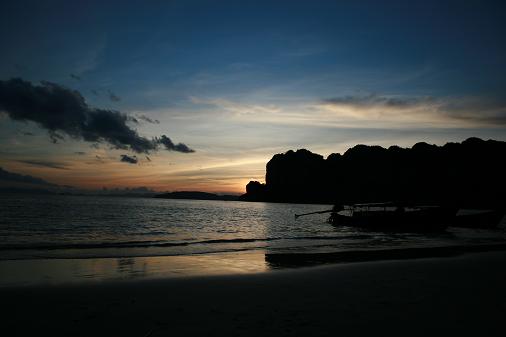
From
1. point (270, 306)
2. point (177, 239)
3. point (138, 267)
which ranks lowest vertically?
point (177, 239)

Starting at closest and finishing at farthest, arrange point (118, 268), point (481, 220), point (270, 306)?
point (270, 306), point (118, 268), point (481, 220)

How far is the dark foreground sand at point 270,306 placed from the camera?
285 inches

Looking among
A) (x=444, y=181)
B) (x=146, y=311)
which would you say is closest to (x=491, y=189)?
(x=444, y=181)

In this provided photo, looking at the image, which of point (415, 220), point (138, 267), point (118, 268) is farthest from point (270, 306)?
point (415, 220)

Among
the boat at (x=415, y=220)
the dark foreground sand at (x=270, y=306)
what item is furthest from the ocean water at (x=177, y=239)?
the dark foreground sand at (x=270, y=306)

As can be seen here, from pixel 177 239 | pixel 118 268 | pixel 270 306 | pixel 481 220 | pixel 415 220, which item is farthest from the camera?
pixel 481 220

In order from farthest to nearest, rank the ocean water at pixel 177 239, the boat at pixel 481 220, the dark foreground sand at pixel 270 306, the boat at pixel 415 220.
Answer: the boat at pixel 481 220
the boat at pixel 415 220
the ocean water at pixel 177 239
the dark foreground sand at pixel 270 306

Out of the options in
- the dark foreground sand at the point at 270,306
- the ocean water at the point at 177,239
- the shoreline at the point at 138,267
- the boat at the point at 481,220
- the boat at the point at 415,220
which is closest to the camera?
the dark foreground sand at the point at 270,306

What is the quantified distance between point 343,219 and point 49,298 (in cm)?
4767

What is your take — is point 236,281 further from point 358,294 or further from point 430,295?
point 430,295

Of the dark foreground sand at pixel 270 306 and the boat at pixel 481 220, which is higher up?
the dark foreground sand at pixel 270 306

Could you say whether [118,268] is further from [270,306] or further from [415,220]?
[415,220]

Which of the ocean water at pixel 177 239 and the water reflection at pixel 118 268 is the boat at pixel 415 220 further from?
the water reflection at pixel 118 268

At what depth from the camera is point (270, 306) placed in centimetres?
906
